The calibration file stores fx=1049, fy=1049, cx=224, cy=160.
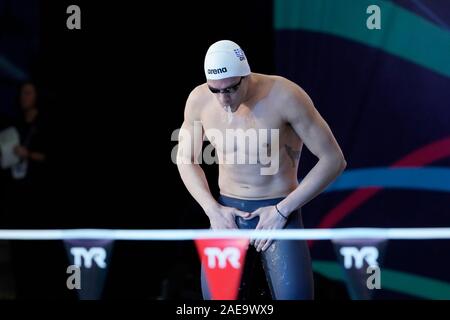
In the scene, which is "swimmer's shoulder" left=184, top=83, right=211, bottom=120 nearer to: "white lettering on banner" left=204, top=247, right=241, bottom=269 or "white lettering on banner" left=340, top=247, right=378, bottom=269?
"white lettering on banner" left=204, top=247, right=241, bottom=269

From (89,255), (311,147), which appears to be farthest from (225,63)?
(89,255)

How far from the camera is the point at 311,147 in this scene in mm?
5445

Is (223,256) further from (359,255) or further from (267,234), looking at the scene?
(359,255)

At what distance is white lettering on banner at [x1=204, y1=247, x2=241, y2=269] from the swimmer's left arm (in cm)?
36

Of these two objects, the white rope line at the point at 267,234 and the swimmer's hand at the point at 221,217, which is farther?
the swimmer's hand at the point at 221,217

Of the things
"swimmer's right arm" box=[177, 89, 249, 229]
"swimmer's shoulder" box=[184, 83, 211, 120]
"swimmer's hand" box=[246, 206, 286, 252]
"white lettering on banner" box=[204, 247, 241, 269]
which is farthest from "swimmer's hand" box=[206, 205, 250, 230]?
"swimmer's shoulder" box=[184, 83, 211, 120]

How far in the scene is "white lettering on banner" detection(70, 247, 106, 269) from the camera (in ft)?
18.1

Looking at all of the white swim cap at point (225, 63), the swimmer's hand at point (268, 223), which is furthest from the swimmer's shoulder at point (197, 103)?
the swimmer's hand at point (268, 223)

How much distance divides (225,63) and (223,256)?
0.98 meters

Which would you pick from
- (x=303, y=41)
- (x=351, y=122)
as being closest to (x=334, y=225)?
(x=351, y=122)

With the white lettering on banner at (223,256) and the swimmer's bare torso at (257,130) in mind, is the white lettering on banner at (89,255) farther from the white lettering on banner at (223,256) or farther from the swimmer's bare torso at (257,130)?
the swimmer's bare torso at (257,130)

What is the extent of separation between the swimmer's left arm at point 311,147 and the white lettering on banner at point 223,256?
362 mm

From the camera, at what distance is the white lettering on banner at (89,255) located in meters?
5.53

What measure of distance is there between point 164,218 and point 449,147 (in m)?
2.21
